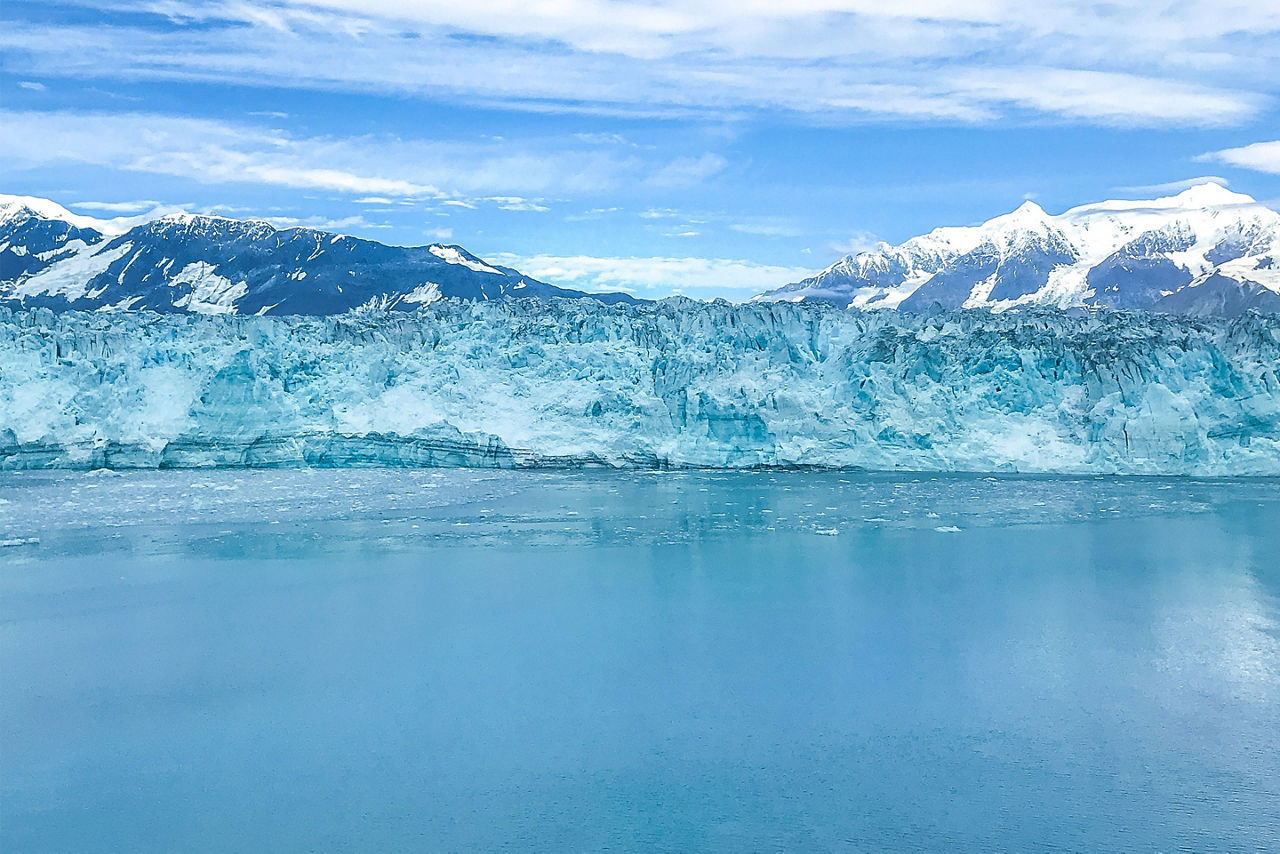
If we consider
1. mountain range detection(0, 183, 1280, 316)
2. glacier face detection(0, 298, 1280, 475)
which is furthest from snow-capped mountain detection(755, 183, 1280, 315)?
glacier face detection(0, 298, 1280, 475)

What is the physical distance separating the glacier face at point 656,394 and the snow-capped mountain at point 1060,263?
112ft

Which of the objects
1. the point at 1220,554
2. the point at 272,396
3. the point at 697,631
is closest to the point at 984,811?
the point at 697,631

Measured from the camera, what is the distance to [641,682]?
683 centimetres

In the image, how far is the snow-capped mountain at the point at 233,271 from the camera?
1688 inches

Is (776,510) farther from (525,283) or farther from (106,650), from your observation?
(525,283)

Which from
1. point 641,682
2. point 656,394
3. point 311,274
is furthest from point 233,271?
point 641,682

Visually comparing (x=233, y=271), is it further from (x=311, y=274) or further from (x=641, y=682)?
(x=641, y=682)

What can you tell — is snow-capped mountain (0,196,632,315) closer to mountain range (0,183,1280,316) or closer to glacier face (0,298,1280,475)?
mountain range (0,183,1280,316)

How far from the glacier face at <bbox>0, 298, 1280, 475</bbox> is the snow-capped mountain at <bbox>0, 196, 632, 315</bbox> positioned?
79.7 feet

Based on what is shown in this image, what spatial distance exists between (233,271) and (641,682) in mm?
43190

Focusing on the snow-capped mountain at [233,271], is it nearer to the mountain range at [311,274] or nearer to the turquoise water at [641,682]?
the mountain range at [311,274]

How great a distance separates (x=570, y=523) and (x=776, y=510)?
105 inches

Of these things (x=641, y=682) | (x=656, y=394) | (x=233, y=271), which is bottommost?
(x=641, y=682)

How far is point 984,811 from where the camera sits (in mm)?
4918
